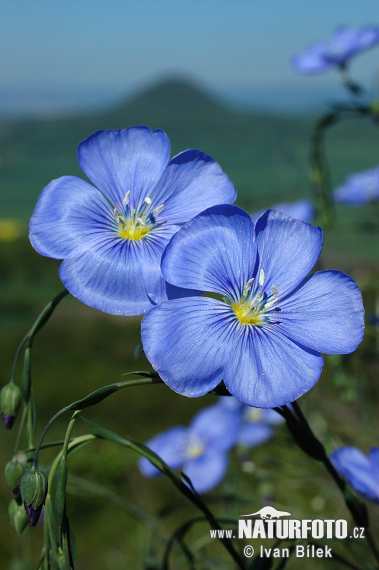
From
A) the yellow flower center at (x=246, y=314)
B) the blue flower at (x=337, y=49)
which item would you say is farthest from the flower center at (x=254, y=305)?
the blue flower at (x=337, y=49)

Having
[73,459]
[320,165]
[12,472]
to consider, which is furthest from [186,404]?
[12,472]

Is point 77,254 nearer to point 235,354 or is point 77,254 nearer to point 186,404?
point 235,354

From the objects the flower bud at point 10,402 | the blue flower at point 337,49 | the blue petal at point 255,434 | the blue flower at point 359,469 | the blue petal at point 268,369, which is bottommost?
the blue petal at point 255,434

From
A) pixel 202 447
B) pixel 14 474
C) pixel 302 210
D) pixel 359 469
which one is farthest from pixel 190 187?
pixel 302 210

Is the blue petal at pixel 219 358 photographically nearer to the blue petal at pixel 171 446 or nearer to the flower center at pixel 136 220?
the flower center at pixel 136 220

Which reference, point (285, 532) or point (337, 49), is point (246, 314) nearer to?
point (285, 532)

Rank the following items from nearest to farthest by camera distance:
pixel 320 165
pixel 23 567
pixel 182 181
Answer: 1. pixel 182 181
2. pixel 320 165
3. pixel 23 567
